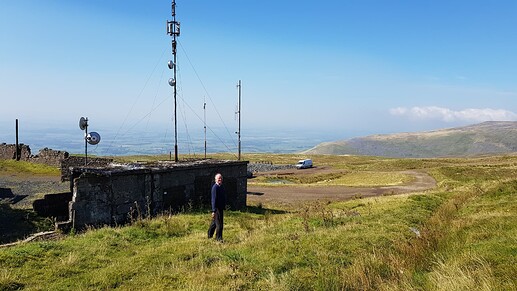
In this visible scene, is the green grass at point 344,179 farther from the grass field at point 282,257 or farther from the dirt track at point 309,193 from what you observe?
the grass field at point 282,257

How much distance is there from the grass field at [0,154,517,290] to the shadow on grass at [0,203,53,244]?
166 inches

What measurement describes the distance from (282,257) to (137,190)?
31.8 feet

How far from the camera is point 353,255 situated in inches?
382

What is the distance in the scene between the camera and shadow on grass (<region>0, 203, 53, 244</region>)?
45.4 feet

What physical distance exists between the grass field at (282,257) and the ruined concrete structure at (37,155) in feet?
90.1

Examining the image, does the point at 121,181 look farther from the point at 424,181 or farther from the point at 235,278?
the point at 424,181

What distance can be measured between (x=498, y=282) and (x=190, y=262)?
242 inches

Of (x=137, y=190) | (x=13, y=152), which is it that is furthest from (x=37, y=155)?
(x=137, y=190)

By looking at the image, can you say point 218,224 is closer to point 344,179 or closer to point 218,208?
point 218,208

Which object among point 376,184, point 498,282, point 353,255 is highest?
point 498,282

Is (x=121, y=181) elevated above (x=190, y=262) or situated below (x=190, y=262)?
above

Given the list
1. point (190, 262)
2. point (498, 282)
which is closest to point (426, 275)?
point (498, 282)

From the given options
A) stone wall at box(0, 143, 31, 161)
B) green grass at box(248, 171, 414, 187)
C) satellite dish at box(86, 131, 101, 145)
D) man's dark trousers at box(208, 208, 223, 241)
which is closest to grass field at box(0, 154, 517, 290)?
man's dark trousers at box(208, 208, 223, 241)

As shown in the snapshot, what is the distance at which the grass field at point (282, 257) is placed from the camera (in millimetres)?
7297
